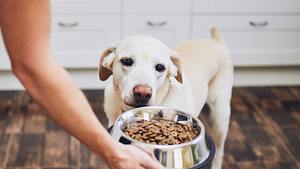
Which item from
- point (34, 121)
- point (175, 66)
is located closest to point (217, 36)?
point (175, 66)

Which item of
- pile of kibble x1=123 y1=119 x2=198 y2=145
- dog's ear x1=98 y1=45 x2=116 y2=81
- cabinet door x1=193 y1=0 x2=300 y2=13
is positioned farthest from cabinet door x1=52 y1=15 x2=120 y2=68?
pile of kibble x1=123 y1=119 x2=198 y2=145

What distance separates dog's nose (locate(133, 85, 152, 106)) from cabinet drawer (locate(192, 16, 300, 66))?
150 cm

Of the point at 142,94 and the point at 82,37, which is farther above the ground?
the point at 142,94

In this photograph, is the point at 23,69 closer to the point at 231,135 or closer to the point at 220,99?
the point at 220,99

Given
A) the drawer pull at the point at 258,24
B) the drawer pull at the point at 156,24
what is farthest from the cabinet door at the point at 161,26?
the drawer pull at the point at 258,24

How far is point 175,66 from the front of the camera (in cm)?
189

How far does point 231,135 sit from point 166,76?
1.06m

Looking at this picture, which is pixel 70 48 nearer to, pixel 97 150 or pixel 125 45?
pixel 125 45

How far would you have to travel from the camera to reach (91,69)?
3.21 meters

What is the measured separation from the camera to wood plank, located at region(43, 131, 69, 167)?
2512mm

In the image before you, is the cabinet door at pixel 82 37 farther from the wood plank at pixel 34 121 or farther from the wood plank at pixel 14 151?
the wood plank at pixel 14 151

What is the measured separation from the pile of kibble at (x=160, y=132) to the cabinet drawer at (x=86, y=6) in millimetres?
1602

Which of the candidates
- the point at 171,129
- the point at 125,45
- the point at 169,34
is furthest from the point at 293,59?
the point at 171,129

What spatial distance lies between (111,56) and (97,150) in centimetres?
82
